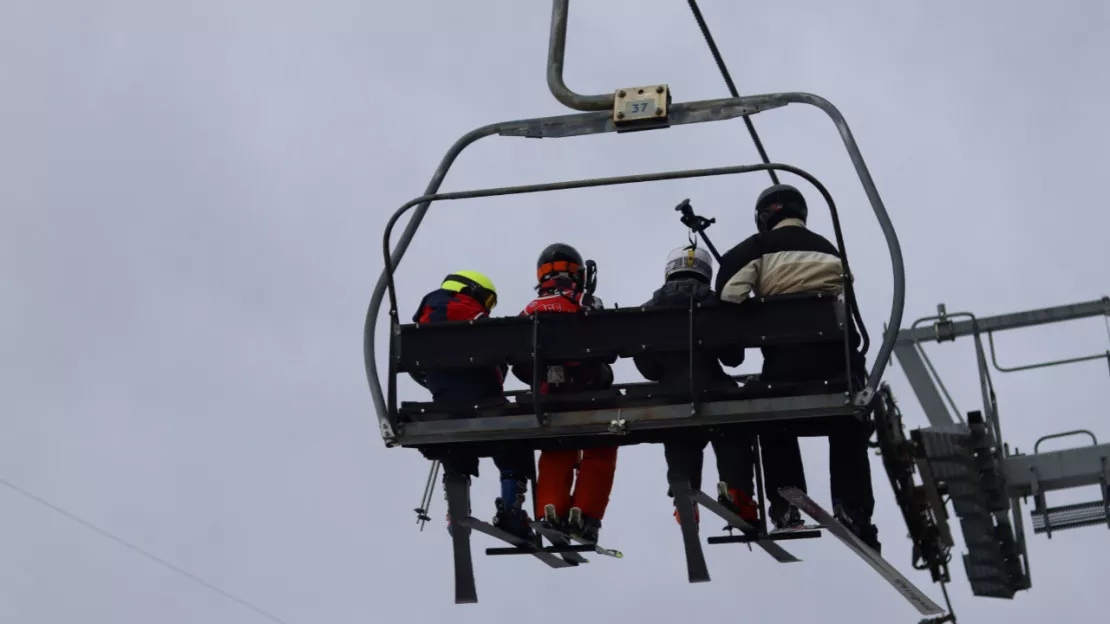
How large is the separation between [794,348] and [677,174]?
1.14 metres

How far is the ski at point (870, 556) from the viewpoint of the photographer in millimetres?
11164

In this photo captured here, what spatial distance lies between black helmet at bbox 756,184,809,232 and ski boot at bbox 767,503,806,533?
4.70 ft

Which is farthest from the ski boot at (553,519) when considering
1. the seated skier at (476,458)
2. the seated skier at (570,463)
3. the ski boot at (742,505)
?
the ski boot at (742,505)

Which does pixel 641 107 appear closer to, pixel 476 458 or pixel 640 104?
pixel 640 104

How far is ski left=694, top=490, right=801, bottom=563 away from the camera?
444 inches

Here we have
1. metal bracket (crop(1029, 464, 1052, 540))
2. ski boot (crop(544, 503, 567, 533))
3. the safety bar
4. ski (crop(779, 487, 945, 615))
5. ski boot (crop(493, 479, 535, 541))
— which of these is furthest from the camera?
metal bracket (crop(1029, 464, 1052, 540))

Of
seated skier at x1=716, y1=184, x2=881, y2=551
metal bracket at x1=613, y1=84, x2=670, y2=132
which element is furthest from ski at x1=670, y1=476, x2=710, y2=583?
metal bracket at x1=613, y1=84, x2=670, y2=132

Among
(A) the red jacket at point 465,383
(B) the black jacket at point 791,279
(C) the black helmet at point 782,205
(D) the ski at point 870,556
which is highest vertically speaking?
(C) the black helmet at point 782,205

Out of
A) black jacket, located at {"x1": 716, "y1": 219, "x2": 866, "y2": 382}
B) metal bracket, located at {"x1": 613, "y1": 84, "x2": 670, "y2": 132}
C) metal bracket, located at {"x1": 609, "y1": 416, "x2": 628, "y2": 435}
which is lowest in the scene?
metal bracket, located at {"x1": 609, "y1": 416, "x2": 628, "y2": 435}

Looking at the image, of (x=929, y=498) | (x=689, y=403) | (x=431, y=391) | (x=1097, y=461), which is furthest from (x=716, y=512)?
(x=1097, y=461)

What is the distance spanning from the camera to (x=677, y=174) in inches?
409

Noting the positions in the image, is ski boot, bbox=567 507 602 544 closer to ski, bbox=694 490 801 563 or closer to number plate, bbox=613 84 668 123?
ski, bbox=694 490 801 563

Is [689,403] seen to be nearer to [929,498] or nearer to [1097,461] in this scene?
[929,498]

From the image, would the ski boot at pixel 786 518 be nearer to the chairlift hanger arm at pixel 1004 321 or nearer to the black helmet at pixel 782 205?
the black helmet at pixel 782 205
